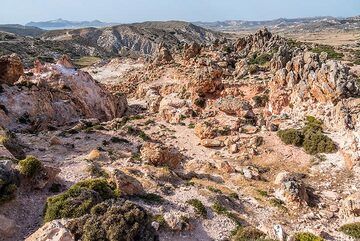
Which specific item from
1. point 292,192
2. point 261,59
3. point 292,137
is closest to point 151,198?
point 292,192

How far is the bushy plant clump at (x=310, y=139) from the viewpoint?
24.0m

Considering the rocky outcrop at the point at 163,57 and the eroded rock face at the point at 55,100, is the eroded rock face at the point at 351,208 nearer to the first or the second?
the eroded rock face at the point at 55,100

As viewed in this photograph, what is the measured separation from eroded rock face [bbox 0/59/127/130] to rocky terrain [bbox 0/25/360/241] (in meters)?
0.12

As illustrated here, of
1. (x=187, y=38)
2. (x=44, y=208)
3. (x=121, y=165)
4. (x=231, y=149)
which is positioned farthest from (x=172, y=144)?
(x=187, y=38)

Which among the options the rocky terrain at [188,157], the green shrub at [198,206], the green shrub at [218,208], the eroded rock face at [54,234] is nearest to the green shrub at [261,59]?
the rocky terrain at [188,157]

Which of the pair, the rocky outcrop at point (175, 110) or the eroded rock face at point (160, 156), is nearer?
the eroded rock face at point (160, 156)

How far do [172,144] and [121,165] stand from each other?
7173 mm

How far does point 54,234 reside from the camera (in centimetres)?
1128

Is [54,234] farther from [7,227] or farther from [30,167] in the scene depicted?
[30,167]

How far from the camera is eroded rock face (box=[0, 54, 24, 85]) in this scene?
32531 millimetres

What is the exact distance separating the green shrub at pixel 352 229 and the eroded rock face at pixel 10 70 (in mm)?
27147

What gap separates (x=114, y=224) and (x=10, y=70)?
83.2 ft

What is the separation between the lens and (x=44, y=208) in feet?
46.5

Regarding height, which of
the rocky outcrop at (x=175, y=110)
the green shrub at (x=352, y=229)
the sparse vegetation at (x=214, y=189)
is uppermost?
the sparse vegetation at (x=214, y=189)
